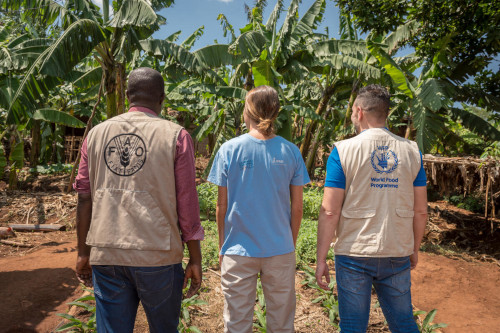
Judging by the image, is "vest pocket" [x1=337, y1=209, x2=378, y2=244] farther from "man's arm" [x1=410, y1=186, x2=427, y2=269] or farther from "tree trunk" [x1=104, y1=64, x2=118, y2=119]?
"tree trunk" [x1=104, y1=64, x2=118, y2=119]

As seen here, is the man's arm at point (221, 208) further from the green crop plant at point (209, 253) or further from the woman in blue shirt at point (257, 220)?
the green crop plant at point (209, 253)

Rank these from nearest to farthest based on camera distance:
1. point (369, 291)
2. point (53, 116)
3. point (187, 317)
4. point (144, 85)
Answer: point (144, 85)
point (369, 291)
point (187, 317)
point (53, 116)

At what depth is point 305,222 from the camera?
725 cm

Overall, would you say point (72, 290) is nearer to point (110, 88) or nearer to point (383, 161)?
point (383, 161)

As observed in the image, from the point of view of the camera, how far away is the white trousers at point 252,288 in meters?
2.00

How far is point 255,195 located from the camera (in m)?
2.01

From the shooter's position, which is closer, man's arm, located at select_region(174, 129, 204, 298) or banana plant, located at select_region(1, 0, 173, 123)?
man's arm, located at select_region(174, 129, 204, 298)

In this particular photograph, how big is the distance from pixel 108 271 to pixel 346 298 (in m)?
1.25

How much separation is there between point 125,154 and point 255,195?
2.46ft

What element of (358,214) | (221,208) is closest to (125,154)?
(221,208)

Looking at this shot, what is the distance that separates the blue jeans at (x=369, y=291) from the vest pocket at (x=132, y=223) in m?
1.01

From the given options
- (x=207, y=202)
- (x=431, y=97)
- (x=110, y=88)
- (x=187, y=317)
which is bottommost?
(x=187, y=317)

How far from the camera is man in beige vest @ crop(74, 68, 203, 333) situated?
5.38ft

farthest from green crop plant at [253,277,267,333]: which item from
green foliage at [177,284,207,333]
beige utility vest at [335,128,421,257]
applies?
beige utility vest at [335,128,421,257]
